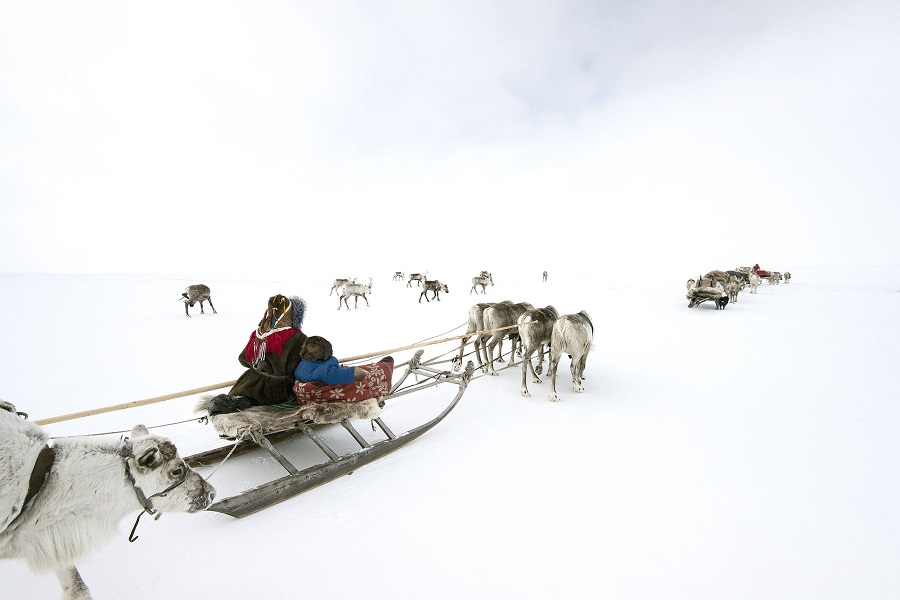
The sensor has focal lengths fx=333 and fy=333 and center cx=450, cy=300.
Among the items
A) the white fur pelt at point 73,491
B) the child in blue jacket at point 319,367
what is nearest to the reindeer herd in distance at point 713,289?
the child in blue jacket at point 319,367

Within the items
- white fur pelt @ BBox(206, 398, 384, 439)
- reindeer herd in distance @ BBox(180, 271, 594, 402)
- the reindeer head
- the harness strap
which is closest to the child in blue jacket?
white fur pelt @ BBox(206, 398, 384, 439)

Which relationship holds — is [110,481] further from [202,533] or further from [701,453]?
[701,453]

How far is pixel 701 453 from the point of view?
4.11 meters

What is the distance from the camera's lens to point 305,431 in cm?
346

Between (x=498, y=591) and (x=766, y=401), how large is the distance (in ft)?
19.4

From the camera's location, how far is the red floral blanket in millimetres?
3646

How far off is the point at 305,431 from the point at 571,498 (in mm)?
2791

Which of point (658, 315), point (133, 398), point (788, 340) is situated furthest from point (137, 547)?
point (658, 315)

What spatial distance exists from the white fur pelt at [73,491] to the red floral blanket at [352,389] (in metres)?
1.42

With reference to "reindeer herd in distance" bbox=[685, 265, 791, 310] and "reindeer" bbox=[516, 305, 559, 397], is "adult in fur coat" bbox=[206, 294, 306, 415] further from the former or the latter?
"reindeer herd in distance" bbox=[685, 265, 791, 310]

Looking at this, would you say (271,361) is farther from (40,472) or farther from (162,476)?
(40,472)

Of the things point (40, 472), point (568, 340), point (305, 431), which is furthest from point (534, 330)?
point (40, 472)

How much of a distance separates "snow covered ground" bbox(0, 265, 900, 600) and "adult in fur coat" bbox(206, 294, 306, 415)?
0.80m

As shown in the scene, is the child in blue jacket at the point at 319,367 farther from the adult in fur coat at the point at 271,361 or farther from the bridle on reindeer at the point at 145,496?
the bridle on reindeer at the point at 145,496
